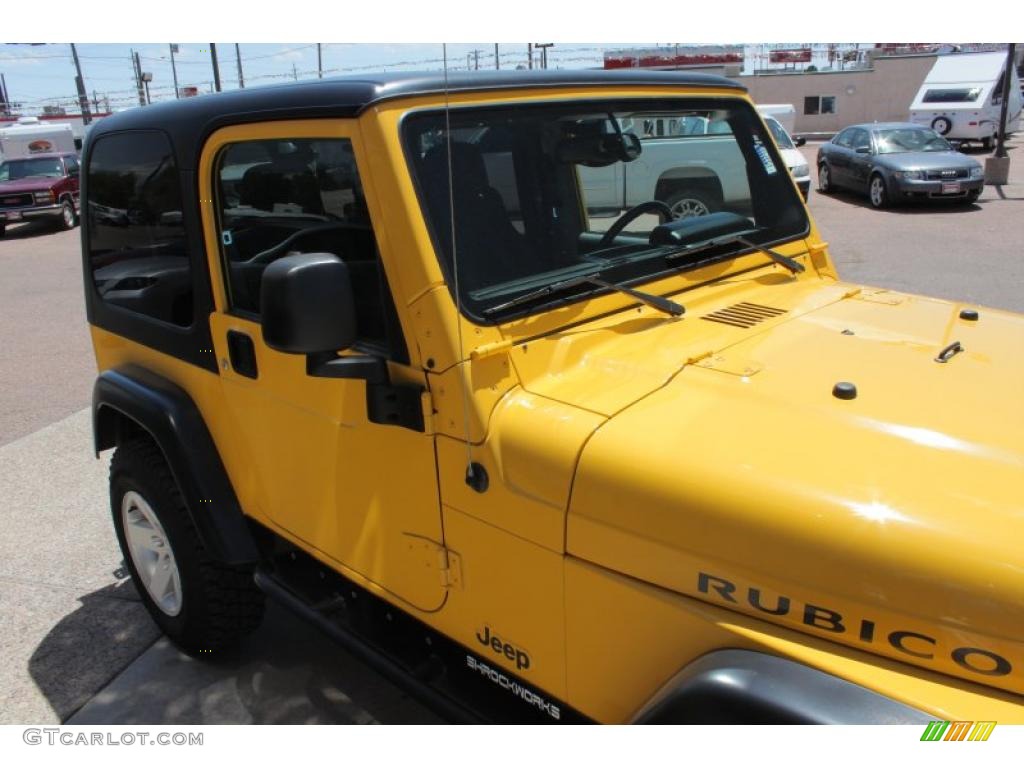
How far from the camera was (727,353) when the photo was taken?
80.2 inches

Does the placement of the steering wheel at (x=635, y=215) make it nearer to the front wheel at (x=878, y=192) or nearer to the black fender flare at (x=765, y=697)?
the black fender flare at (x=765, y=697)

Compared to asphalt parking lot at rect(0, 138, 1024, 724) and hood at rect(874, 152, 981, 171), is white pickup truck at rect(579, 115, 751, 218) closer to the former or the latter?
asphalt parking lot at rect(0, 138, 1024, 724)

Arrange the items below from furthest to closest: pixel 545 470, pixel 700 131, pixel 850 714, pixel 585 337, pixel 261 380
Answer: pixel 700 131
pixel 261 380
pixel 585 337
pixel 545 470
pixel 850 714

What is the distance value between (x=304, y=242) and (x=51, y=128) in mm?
28216

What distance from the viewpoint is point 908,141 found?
14734mm

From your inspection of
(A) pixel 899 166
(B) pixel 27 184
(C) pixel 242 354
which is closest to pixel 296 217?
(C) pixel 242 354

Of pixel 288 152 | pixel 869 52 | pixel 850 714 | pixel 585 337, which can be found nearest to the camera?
pixel 850 714

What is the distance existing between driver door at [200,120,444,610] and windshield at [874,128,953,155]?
14638mm

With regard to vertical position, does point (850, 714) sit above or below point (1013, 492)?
below

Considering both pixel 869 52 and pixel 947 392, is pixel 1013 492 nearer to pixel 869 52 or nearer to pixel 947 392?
pixel 947 392

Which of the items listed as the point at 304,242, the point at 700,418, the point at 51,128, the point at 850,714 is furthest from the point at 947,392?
the point at 51,128

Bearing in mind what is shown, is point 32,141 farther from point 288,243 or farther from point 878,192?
point 288,243
